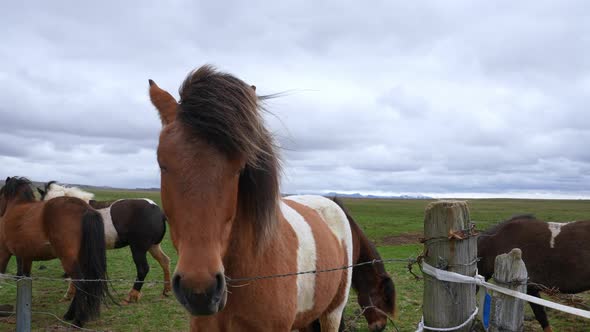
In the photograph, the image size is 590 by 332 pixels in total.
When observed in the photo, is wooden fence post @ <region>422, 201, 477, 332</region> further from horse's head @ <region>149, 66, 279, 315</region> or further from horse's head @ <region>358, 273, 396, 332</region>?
horse's head @ <region>358, 273, 396, 332</region>

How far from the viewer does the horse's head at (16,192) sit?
845 centimetres

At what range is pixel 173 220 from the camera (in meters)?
2.03

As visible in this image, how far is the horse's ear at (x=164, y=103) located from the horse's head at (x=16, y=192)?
7.79m

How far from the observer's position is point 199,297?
1.76m

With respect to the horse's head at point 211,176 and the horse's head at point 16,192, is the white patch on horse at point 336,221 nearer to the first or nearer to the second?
the horse's head at point 211,176

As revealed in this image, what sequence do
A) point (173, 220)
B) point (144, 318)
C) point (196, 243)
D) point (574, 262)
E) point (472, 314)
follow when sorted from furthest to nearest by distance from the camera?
point (144, 318) < point (574, 262) < point (472, 314) < point (173, 220) < point (196, 243)

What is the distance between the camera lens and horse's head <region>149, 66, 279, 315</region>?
181 cm

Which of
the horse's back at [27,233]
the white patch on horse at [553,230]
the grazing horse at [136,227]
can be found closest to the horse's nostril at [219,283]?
the white patch on horse at [553,230]

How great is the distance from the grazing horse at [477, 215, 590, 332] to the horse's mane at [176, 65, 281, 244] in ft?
18.4

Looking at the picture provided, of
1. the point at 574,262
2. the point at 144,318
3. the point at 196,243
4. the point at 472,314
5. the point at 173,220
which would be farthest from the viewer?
the point at 144,318

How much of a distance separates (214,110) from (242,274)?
3.15 feet

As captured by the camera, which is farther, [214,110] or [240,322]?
[240,322]

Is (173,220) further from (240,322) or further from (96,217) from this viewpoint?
(96,217)

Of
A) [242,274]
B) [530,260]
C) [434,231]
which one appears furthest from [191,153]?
[530,260]
